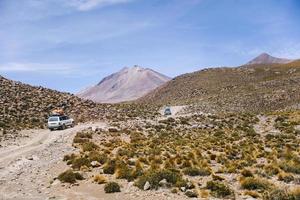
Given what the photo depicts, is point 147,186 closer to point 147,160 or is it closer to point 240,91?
point 147,160

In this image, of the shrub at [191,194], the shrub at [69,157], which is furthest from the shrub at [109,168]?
the shrub at [191,194]

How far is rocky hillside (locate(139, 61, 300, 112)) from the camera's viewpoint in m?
119

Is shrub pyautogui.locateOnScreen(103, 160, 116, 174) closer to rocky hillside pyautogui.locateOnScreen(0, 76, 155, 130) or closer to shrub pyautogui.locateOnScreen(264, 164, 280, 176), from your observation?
shrub pyautogui.locateOnScreen(264, 164, 280, 176)

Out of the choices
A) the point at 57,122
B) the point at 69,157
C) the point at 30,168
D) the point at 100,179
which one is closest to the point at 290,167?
the point at 100,179

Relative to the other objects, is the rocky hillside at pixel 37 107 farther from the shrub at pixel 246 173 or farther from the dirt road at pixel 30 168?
the shrub at pixel 246 173

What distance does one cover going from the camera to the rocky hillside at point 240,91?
118537 millimetres

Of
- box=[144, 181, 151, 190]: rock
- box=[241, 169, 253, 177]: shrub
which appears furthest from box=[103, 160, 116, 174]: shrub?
box=[241, 169, 253, 177]: shrub

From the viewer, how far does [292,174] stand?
26.2 m

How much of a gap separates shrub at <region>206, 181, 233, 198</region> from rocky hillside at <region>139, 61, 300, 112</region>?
280ft

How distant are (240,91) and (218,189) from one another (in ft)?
433

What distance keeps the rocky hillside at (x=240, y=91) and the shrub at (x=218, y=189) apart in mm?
85193

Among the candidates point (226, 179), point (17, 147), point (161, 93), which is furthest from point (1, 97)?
point (161, 93)

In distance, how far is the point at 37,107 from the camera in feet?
259

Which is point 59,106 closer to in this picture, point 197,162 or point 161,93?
point 197,162
